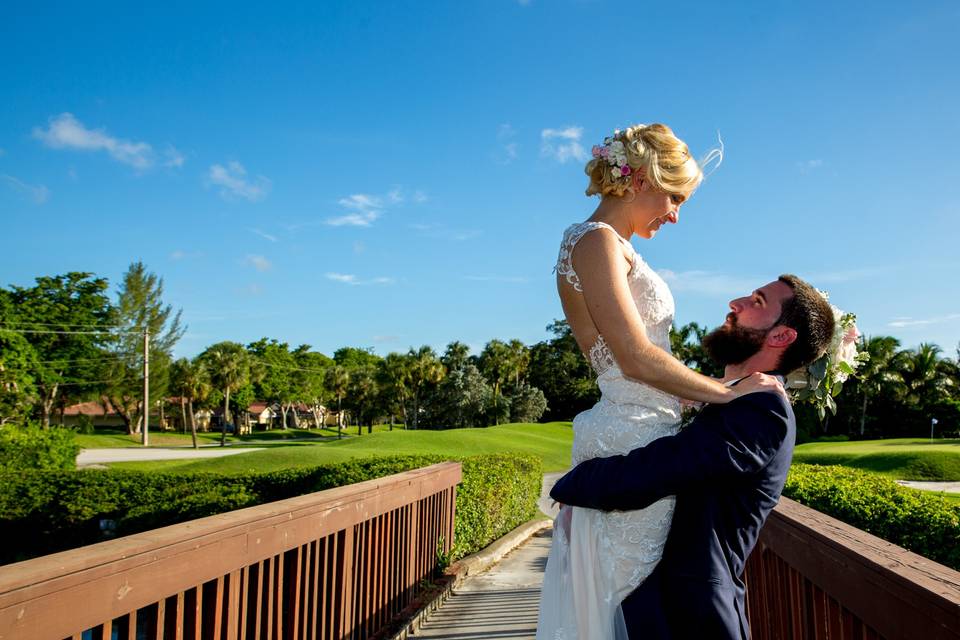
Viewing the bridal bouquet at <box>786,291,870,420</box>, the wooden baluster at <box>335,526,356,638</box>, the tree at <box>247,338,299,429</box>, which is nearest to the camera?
the bridal bouquet at <box>786,291,870,420</box>

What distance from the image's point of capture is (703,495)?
179 centimetres

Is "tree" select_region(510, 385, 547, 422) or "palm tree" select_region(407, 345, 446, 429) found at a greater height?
"palm tree" select_region(407, 345, 446, 429)

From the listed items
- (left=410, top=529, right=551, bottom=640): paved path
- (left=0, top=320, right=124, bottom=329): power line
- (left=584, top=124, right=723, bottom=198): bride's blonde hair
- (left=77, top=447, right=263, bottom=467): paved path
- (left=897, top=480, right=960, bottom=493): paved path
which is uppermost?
(left=0, top=320, right=124, bottom=329): power line

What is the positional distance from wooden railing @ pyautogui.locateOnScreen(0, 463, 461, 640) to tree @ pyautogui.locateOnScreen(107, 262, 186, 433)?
60279 millimetres

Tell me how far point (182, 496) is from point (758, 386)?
9.83 meters

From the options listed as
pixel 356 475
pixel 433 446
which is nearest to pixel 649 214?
pixel 356 475

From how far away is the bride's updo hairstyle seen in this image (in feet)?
7.04

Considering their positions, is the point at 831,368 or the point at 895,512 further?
the point at 895,512

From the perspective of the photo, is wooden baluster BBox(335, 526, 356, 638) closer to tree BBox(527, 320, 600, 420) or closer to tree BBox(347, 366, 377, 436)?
tree BBox(527, 320, 600, 420)

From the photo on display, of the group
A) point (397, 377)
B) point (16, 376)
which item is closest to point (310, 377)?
point (397, 377)

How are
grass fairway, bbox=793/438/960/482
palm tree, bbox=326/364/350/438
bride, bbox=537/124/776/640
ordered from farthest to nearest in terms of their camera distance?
palm tree, bbox=326/364/350/438, grass fairway, bbox=793/438/960/482, bride, bbox=537/124/776/640

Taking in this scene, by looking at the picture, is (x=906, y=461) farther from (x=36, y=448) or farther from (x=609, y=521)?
(x=36, y=448)

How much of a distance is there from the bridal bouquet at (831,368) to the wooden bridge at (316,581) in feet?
1.46

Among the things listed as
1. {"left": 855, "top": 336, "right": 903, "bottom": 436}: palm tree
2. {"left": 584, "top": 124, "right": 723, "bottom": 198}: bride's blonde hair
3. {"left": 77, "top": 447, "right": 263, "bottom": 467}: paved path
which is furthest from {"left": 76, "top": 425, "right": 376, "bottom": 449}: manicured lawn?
{"left": 855, "top": 336, "right": 903, "bottom": 436}: palm tree
